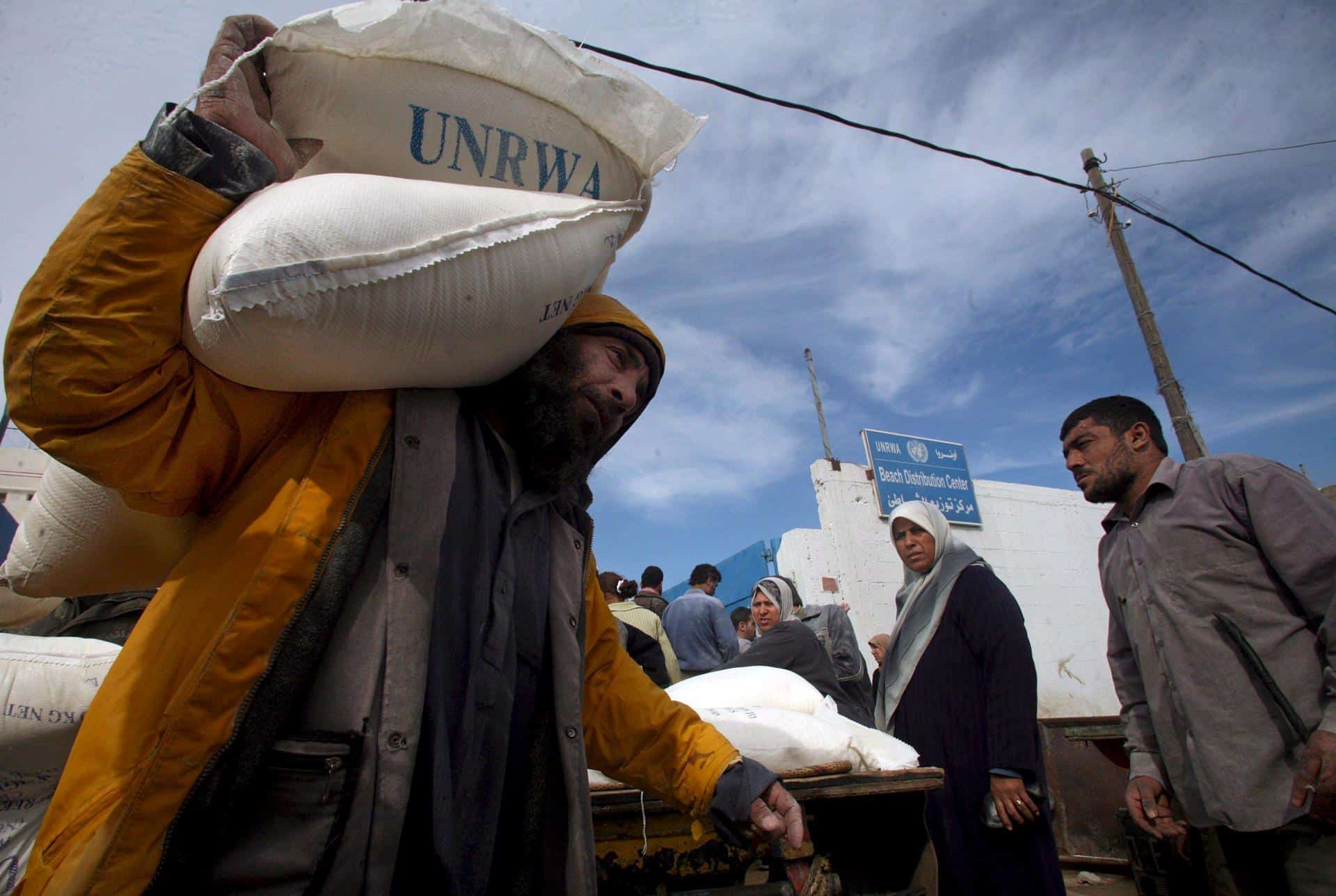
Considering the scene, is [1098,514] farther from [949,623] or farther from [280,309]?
[280,309]

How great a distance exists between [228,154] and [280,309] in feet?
0.84

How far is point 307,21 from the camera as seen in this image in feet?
3.75

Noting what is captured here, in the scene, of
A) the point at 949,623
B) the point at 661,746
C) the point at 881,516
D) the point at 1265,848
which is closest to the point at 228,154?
the point at 661,746

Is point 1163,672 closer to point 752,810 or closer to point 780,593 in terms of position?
point 752,810

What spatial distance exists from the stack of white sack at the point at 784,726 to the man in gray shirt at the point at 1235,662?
36.9 inches

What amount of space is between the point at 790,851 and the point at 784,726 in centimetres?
35

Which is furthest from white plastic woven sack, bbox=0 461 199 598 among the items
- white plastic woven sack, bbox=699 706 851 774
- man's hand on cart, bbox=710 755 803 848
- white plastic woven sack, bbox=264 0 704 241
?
white plastic woven sack, bbox=699 706 851 774

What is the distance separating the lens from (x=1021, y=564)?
10.4m

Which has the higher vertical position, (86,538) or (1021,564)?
(1021,564)

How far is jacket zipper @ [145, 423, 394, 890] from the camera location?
2.61 feet

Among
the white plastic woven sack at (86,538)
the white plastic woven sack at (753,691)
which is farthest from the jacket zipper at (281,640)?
the white plastic woven sack at (753,691)

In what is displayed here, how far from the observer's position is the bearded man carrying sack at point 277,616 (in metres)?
0.79

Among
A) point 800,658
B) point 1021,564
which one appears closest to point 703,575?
point 800,658

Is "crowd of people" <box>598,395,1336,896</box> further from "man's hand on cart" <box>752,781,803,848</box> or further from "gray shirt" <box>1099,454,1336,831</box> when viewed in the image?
"man's hand on cart" <box>752,781,803,848</box>
